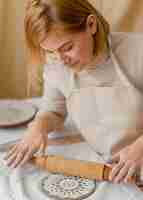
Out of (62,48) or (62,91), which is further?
(62,91)

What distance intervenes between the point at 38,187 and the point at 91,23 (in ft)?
1.26

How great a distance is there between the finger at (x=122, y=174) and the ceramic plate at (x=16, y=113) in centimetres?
40

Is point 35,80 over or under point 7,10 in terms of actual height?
under

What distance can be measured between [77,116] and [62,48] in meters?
0.21

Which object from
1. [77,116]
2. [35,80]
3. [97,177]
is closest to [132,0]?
[35,80]

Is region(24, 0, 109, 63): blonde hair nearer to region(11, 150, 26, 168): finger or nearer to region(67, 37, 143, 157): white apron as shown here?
region(67, 37, 143, 157): white apron

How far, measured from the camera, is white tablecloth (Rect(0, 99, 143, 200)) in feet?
3.14

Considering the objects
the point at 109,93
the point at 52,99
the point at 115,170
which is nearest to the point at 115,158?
the point at 115,170

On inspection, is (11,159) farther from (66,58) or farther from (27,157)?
(66,58)

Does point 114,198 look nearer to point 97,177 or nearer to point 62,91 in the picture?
point 97,177

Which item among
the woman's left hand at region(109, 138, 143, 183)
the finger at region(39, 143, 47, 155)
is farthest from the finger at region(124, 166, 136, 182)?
the finger at region(39, 143, 47, 155)

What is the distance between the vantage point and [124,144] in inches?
42.5

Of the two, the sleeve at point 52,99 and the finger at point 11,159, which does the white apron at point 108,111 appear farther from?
the finger at point 11,159

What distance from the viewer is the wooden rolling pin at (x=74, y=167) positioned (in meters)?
1.00
